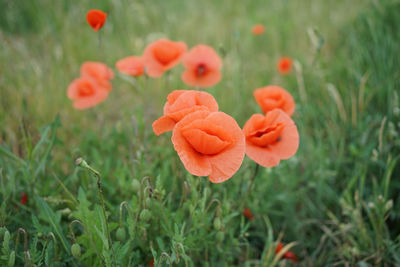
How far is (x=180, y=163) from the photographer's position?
1.42 meters

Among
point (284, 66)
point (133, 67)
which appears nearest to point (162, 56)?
point (133, 67)

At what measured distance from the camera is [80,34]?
3100mm

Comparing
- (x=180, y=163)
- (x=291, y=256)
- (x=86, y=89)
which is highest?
(x=86, y=89)

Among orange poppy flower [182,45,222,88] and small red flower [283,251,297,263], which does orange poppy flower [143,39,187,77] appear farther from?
small red flower [283,251,297,263]

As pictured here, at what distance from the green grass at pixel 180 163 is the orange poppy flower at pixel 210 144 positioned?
4.7 inches

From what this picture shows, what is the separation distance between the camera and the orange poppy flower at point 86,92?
Result: 170 centimetres

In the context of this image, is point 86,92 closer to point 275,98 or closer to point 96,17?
point 96,17

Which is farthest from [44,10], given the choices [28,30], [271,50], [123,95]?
[271,50]

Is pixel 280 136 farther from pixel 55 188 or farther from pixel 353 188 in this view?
pixel 55 188

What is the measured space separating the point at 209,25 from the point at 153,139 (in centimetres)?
201

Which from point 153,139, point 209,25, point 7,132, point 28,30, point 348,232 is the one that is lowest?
point 348,232

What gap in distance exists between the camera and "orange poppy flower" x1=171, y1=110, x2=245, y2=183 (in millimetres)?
879

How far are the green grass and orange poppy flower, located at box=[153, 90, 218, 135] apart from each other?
0.67ft

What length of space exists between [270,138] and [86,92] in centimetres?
113
